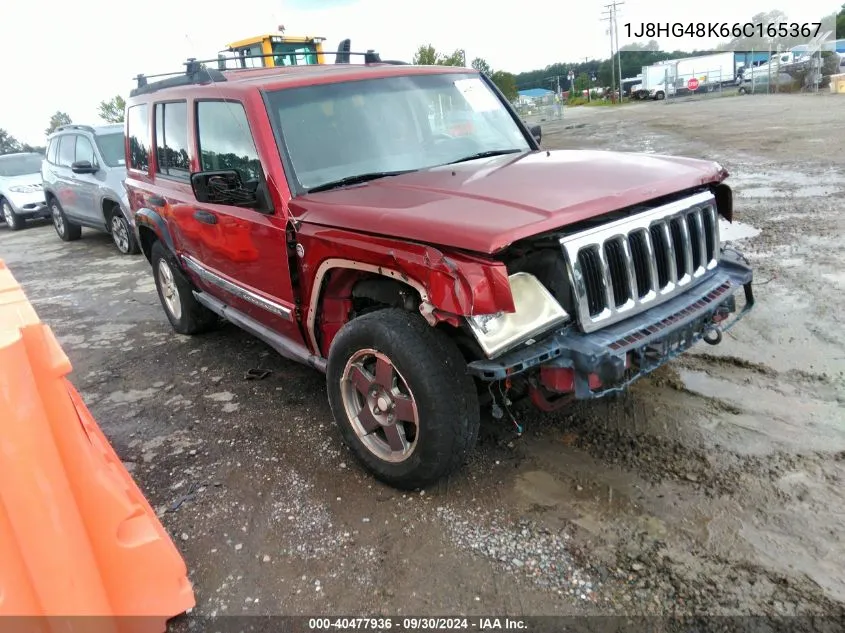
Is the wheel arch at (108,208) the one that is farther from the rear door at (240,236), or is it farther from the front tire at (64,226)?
the rear door at (240,236)

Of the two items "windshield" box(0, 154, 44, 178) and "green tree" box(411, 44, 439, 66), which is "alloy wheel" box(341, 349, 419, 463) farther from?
"green tree" box(411, 44, 439, 66)

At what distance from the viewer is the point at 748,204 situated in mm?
7758

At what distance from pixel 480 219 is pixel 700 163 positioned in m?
1.60

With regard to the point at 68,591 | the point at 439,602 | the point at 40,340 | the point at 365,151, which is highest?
the point at 365,151

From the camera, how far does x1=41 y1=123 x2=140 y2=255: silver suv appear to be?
9219 millimetres

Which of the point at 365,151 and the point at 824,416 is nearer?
the point at 824,416

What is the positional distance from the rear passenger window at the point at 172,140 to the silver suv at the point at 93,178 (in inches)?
160

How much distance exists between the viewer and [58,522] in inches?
76.9

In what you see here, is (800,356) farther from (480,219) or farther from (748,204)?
(748,204)

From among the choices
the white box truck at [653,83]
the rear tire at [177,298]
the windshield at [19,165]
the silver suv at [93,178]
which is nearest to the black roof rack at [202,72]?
the rear tire at [177,298]

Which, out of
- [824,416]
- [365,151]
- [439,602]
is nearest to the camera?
[439,602]

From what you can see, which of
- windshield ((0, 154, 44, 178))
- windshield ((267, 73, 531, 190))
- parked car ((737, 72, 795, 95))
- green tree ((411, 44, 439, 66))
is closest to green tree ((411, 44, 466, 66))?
green tree ((411, 44, 439, 66))

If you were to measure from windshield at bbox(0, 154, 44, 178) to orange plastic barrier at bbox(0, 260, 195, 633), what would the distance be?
14965 millimetres

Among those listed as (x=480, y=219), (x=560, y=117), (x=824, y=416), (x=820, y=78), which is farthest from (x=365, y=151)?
(x=820, y=78)
